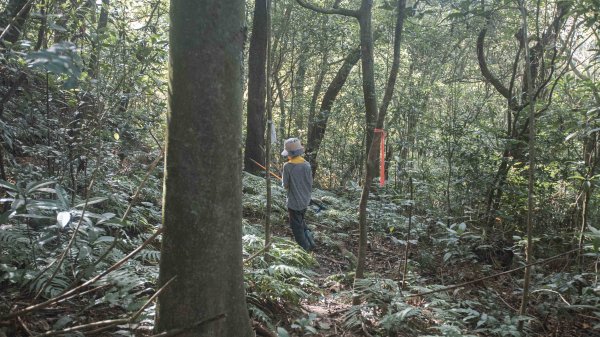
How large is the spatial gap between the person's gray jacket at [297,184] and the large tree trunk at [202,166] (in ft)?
15.1

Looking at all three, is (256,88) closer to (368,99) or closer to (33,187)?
(368,99)

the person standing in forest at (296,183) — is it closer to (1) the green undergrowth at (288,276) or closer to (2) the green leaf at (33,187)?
(1) the green undergrowth at (288,276)

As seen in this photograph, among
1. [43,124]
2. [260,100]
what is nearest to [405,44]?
[260,100]

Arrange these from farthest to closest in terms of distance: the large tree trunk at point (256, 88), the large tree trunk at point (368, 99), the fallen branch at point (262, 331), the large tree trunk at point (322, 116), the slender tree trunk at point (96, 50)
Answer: the large tree trunk at point (322, 116) < the large tree trunk at point (256, 88) < the large tree trunk at point (368, 99) < the slender tree trunk at point (96, 50) < the fallen branch at point (262, 331)

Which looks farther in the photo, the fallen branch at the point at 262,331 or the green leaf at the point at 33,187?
the fallen branch at the point at 262,331

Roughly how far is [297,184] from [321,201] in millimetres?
3679

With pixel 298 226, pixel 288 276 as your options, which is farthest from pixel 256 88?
pixel 288 276

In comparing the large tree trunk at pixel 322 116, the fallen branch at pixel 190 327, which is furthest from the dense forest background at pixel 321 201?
the large tree trunk at pixel 322 116

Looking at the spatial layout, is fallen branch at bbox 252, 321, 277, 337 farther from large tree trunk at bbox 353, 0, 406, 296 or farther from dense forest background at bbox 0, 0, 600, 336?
large tree trunk at bbox 353, 0, 406, 296

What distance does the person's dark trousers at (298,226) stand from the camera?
7.42 meters

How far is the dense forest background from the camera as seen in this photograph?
11.0ft

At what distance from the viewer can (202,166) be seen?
2.57 m

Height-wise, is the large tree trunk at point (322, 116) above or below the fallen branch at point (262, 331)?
above

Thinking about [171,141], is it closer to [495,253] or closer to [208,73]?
[208,73]
